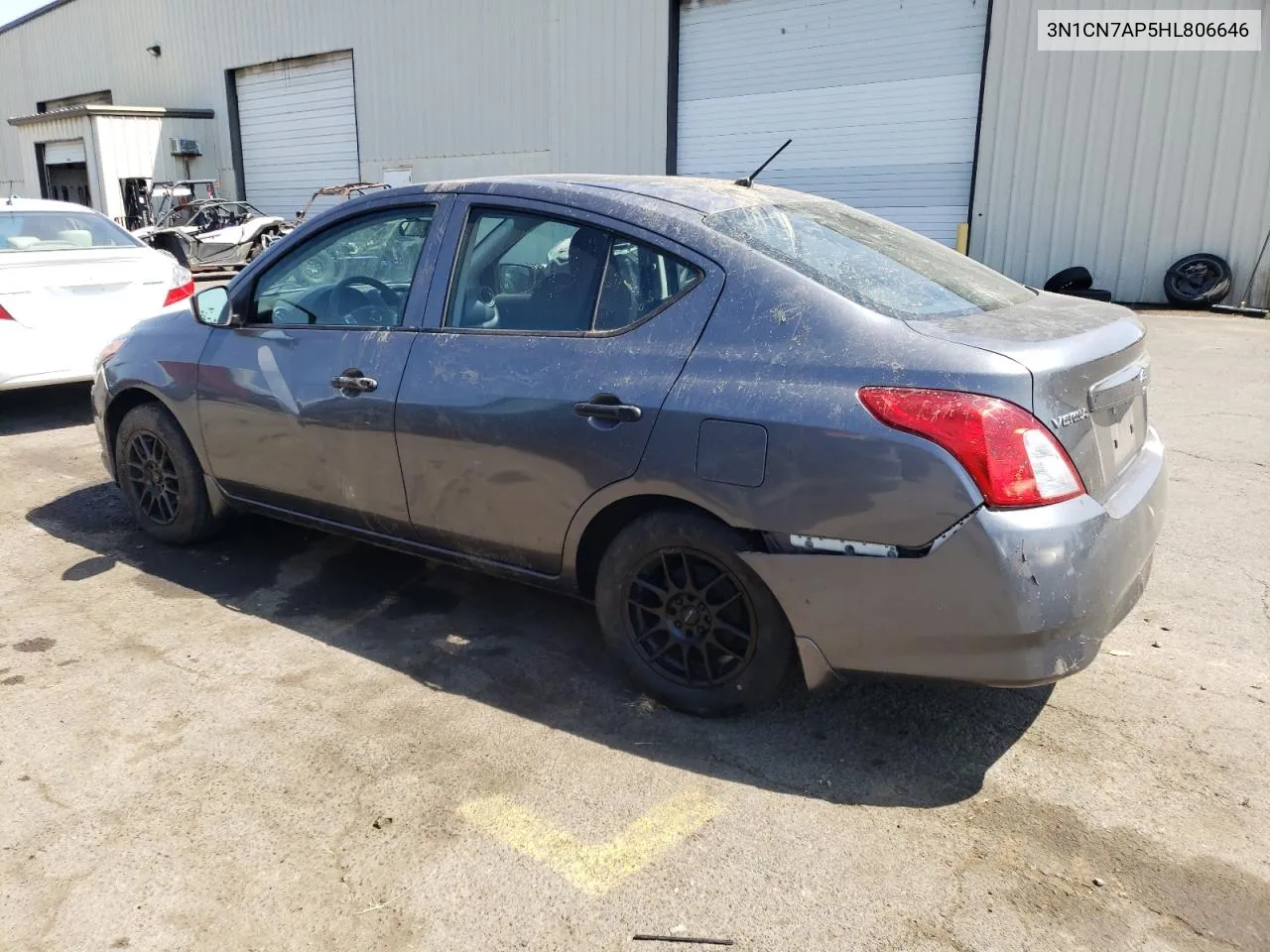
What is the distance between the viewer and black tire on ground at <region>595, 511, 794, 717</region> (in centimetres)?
284

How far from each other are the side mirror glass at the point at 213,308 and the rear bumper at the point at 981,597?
8.61 feet

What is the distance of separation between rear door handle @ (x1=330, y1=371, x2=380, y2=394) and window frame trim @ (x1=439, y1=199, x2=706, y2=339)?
1.02 feet

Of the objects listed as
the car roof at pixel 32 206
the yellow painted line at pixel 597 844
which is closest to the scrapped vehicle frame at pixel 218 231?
the car roof at pixel 32 206

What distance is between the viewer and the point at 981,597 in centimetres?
246

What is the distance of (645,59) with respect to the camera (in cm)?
1689

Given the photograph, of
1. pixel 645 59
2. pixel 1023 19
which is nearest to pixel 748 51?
pixel 645 59

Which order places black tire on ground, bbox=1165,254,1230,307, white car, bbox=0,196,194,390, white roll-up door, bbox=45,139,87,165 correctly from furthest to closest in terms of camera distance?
1. white roll-up door, bbox=45,139,87,165
2. black tire on ground, bbox=1165,254,1230,307
3. white car, bbox=0,196,194,390

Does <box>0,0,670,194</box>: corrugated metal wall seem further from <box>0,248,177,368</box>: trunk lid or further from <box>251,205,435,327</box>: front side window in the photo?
<box>251,205,435,327</box>: front side window

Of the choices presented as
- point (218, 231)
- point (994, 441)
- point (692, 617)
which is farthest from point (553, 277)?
point (218, 231)

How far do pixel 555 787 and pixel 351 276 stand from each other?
221 centimetres

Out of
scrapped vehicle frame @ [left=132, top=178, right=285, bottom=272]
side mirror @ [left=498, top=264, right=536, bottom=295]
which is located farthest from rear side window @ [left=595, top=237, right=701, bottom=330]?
scrapped vehicle frame @ [left=132, top=178, right=285, bottom=272]

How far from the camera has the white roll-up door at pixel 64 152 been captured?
2559 cm

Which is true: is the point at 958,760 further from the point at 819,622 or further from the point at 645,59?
the point at 645,59

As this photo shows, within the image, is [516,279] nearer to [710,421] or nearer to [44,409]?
[710,421]
